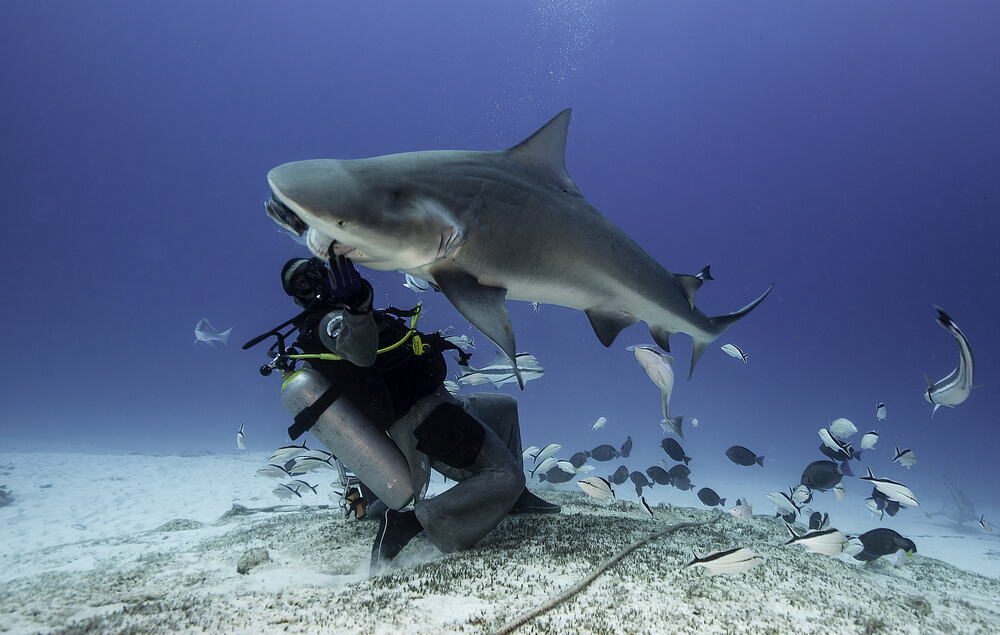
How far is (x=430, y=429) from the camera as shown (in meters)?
3.21

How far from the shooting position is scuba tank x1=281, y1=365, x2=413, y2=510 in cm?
326

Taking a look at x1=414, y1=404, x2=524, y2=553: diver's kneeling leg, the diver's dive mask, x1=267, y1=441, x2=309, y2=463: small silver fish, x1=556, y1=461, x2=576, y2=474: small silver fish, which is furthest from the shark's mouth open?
x1=556, y1=461, x2=576, y2=474: small silver fish

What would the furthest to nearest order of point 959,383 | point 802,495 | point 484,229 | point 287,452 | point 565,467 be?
point 565,467 → point 802,495 → point 287,452 → point 959,383 → point 484,229

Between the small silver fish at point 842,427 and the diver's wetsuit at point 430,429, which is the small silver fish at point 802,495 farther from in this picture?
the diver's wetsuit at point 430,429

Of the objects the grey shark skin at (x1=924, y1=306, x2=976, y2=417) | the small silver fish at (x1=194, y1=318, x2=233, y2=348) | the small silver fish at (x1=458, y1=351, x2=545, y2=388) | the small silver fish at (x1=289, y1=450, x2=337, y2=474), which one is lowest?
the grey shark skin at (x1=924, y1=306, x2=976, y2=417)

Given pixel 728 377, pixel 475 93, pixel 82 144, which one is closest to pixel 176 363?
pixel 82 144

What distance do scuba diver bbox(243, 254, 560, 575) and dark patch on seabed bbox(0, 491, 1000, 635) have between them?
0.89 ft

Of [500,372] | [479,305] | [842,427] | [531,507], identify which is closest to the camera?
[479,305]

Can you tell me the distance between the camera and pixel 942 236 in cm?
5669

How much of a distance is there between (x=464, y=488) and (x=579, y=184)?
279 ft

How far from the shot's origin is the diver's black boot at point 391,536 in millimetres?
3271

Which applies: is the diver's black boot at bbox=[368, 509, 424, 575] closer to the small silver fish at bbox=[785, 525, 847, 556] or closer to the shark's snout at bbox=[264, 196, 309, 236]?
the shark's snout at bbox=[264, 196, 309, 236]

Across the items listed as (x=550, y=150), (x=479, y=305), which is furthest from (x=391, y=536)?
(x=550, y=150)

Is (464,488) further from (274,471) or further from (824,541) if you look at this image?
(274,471)
